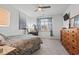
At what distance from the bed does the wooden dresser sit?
37cm

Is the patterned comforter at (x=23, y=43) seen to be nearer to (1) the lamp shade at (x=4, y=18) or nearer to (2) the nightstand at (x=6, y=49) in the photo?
(2) the nightstand at (x=6, y=49)

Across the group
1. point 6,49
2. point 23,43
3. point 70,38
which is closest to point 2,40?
point 6,49

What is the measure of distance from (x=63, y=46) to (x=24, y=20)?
0.71 m

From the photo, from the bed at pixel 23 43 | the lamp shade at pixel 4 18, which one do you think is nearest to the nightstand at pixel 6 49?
the bed at pixel 23 43

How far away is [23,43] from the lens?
1400 mm

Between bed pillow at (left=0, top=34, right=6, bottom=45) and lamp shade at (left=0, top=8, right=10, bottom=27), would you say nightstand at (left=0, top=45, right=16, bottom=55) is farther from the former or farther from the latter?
lamp shade at (left=0, top=8, right=10, bottom=27)

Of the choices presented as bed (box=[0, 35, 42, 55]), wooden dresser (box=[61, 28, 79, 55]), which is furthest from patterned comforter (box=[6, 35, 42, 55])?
wooden dresser (box=[61, 28, 79, 55])

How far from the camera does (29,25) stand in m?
1.43

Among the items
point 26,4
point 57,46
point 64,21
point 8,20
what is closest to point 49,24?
point 64,21

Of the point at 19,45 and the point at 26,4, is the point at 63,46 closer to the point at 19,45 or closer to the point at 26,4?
the point at 19,45

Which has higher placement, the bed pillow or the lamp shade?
the lamp shade

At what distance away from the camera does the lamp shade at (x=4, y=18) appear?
128cm

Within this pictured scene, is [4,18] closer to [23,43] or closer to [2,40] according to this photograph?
[2,40]

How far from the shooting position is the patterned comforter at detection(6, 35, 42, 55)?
4.31ft
